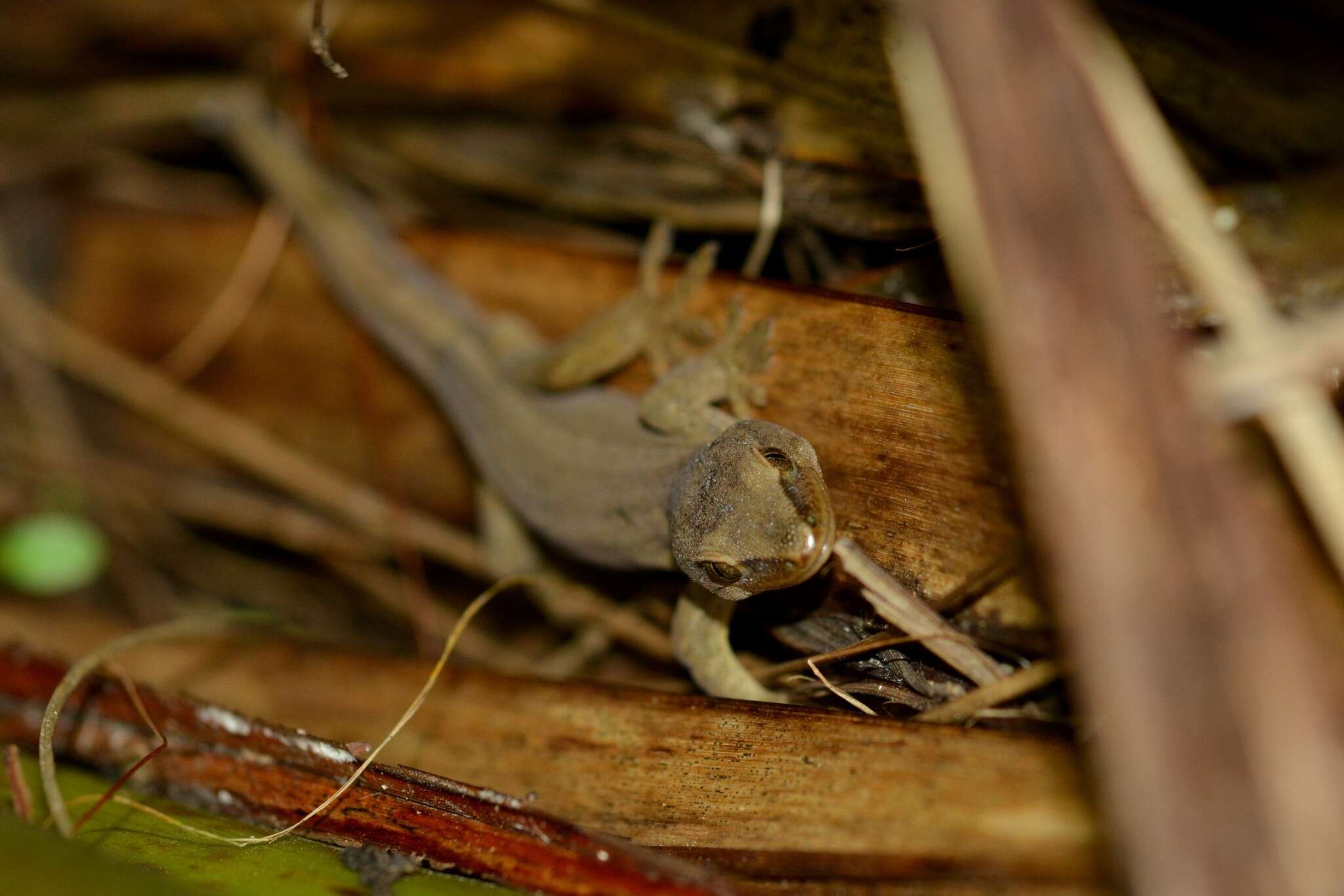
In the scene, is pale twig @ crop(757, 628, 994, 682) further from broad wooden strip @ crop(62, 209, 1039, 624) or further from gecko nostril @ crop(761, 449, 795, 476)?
gecko nostril @ crop(761, 449, 795, 476)

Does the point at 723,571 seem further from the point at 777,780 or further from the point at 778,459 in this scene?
the point at 777,780

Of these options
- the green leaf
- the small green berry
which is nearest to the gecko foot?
the green leaf

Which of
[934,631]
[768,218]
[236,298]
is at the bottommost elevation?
[934,631]

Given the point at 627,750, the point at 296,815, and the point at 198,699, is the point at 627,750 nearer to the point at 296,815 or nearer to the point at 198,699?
the point at 296,815

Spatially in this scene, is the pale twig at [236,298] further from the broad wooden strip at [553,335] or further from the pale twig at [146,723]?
the pale twig at [146,723]

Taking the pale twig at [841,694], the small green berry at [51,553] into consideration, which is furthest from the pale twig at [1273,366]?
the small green berry at [51,553]

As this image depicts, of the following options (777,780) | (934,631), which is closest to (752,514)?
(934,631)

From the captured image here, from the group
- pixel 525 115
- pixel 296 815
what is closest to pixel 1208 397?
pixel 296 815
